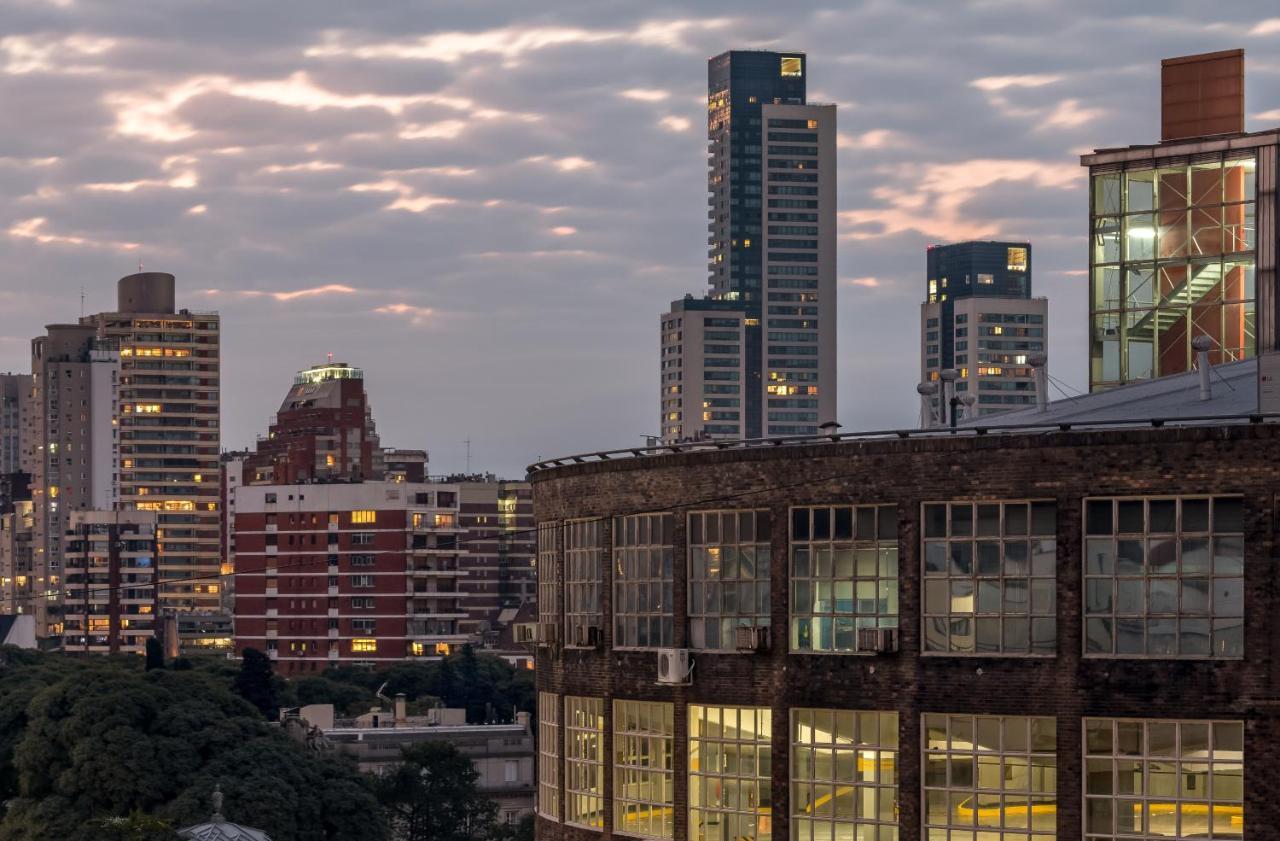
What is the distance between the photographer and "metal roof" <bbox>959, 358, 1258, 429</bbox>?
56.3 metres

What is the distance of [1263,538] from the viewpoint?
A: 1918 inches

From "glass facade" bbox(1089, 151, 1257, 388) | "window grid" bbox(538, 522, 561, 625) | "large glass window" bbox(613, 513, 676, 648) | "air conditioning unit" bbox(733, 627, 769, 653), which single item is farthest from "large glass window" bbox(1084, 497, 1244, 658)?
"glass facade" bbox(1089, 151, 1257, 388)

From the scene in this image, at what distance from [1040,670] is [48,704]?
257 feet

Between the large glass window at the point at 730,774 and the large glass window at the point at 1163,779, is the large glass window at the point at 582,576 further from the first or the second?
the large glass window at the point at 1163,779

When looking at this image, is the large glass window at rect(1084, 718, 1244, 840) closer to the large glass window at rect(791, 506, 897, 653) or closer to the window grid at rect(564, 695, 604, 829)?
the large glass window at rect(791, 506, 897, 653)

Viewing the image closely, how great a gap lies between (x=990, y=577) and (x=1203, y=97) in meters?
37.4

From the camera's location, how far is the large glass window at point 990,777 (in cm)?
5091

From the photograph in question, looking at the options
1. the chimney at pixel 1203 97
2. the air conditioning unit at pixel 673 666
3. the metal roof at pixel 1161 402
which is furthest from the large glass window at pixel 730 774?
the chimney at pixel 1203 97

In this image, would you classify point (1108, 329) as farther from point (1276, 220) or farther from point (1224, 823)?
point (1224, 823)

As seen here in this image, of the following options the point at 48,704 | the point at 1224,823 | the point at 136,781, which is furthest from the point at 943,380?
the point at 48,704

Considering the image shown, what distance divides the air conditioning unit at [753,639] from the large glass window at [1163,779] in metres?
8.41

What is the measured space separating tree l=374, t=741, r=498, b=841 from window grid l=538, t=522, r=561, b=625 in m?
78.2

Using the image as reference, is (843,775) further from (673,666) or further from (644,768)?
(644,768)

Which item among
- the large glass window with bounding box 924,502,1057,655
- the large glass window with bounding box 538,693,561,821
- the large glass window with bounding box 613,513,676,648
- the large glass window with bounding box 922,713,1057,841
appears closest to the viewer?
the large glass window with bounding box 922,713,1057,841
